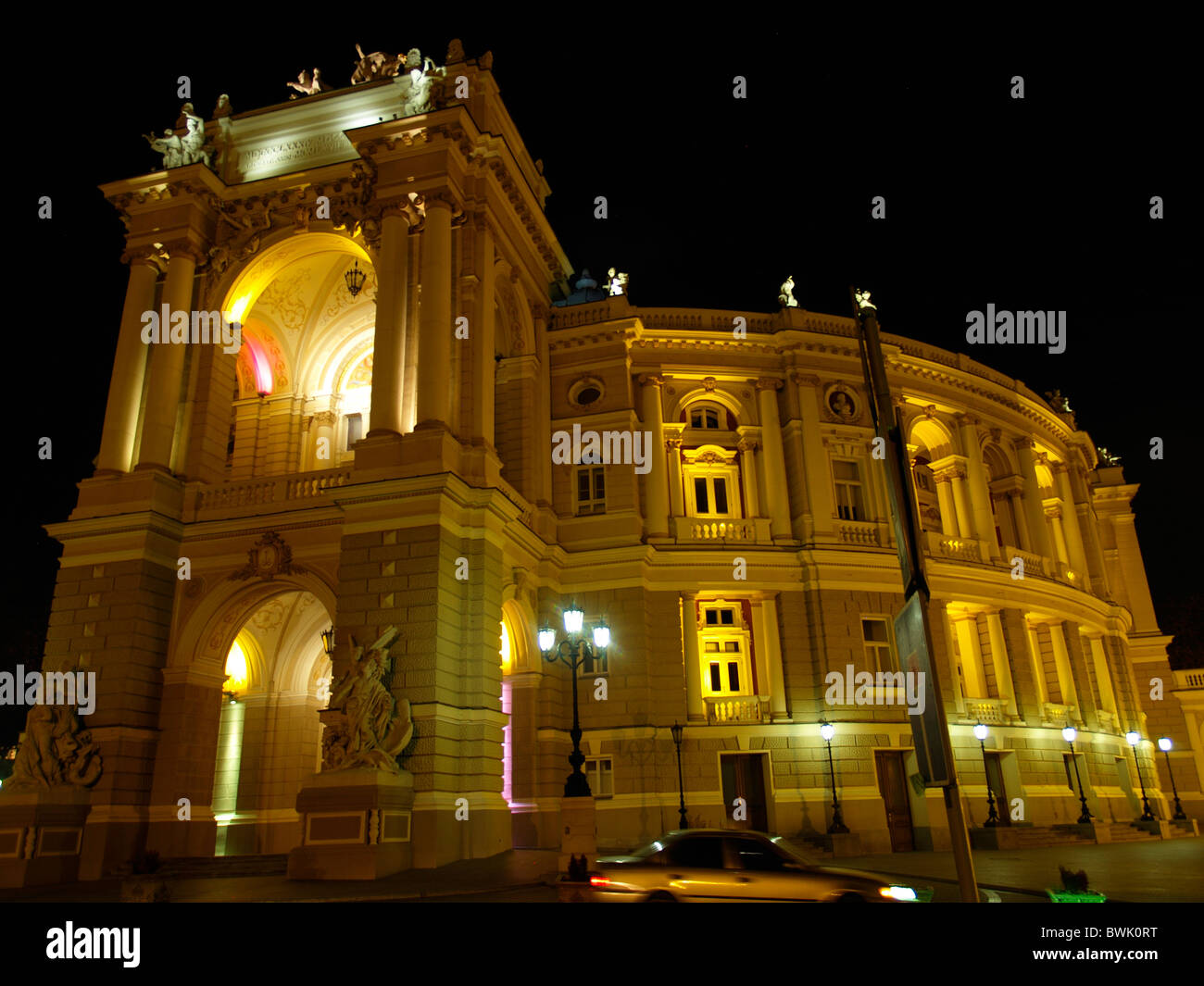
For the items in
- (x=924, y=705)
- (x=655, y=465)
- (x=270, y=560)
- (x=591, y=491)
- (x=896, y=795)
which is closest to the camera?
(x=924, y=705)

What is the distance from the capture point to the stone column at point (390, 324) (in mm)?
23797

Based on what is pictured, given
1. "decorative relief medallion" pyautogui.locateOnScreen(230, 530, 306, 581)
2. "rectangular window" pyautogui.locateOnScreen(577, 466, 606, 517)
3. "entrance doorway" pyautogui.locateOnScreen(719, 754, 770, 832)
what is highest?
"rectangular window" pyautogui.locateOnScreen(577, 466, 606, 517)

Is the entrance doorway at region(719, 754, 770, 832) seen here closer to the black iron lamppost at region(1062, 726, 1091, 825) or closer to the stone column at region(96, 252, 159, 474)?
the black iron lamppost at region(1062, 726, 1091, 825)

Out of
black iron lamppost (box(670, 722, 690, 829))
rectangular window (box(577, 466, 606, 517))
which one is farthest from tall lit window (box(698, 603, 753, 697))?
rectangular window (box(577, 466, 606, 517))

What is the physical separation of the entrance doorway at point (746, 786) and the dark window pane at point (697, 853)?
57.8ft

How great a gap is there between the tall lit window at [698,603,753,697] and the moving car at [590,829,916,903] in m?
19.4

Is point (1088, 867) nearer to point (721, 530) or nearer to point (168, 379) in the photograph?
point (721, 530)

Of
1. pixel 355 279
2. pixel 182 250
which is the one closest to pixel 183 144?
pixel 182 250

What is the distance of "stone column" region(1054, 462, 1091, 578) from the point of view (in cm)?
4009

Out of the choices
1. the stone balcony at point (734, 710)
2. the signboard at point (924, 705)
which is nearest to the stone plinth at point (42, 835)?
the stone balcony at point (734, 710)

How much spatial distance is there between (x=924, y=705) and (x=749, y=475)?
84.2 feet

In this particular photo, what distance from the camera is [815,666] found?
96.8 feet

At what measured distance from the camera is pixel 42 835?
2089 centimetres

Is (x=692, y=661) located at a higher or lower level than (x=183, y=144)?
lower
